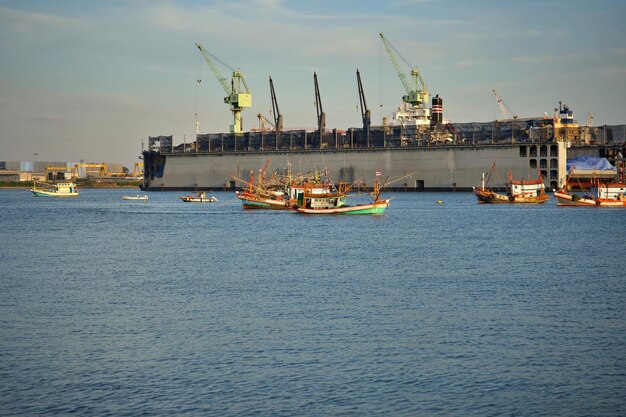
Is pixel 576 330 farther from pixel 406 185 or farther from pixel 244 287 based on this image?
pixel 406 185

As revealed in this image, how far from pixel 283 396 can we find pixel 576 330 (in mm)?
10367

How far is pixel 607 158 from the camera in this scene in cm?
15150

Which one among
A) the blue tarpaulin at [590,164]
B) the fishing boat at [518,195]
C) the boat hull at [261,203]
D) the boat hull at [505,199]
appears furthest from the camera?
the blue tarpaulin at [590,164]

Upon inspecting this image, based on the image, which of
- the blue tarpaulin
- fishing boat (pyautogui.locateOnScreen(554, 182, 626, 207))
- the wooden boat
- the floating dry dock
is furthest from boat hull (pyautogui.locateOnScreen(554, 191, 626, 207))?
the blue tarpaulin

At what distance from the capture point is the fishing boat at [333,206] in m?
84.9

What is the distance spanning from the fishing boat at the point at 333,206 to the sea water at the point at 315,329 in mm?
30811

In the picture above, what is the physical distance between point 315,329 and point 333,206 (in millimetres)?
59340

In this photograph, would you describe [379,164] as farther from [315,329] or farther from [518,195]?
[315,329]

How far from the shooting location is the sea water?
20.3 m

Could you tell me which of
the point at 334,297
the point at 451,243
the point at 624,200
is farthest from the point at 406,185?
the point at 334,297

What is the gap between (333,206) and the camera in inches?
3398

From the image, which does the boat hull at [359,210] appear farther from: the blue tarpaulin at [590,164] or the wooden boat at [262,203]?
the blue tarpaulin at [590,164]

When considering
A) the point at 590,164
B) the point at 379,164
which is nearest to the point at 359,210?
the point at 379,164

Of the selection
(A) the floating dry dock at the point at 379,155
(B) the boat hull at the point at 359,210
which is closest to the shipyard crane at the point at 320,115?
(A) the floating dry dock at the point at 379,155
